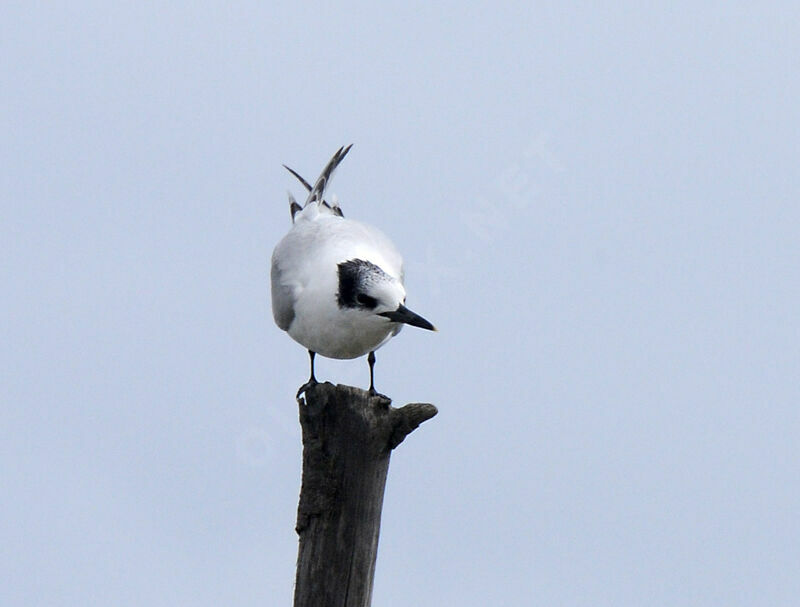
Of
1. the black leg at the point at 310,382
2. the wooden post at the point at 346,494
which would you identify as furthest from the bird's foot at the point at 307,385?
the wooden post at the point at 346,494

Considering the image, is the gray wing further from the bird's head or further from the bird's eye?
the bird's eye

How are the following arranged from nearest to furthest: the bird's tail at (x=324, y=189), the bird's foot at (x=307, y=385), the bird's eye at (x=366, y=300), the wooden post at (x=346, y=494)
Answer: the wooden post at (x=346, y=494) < the bird's eye at (x=366, y=300) < the bird's foot at (x=307, y=385) < the bird's tail at (x=324, y=189)

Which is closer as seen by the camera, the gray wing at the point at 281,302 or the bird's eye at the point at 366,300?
the bird's eye at the point at 366,300

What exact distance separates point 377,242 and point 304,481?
90.5 inches

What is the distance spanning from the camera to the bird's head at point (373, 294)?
7887mm

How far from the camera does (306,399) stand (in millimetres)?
7426

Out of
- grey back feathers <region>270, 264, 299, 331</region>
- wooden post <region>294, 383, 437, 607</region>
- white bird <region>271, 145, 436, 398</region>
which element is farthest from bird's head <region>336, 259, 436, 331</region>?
wooden post <region>294, 383, 437, 607</region>

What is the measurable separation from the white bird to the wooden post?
631 mm

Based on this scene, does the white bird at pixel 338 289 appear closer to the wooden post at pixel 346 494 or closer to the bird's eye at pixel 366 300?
the bird's eye at pixel 366 300

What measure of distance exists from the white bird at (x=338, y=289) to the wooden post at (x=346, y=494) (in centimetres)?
63

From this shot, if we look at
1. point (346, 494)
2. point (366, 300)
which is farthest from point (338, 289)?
point (346, 494)

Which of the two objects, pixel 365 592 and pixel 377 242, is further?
pixel 377 242

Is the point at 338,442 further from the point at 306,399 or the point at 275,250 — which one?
the point at 275,250

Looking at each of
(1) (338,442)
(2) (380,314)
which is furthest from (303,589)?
(2) (380,314)
